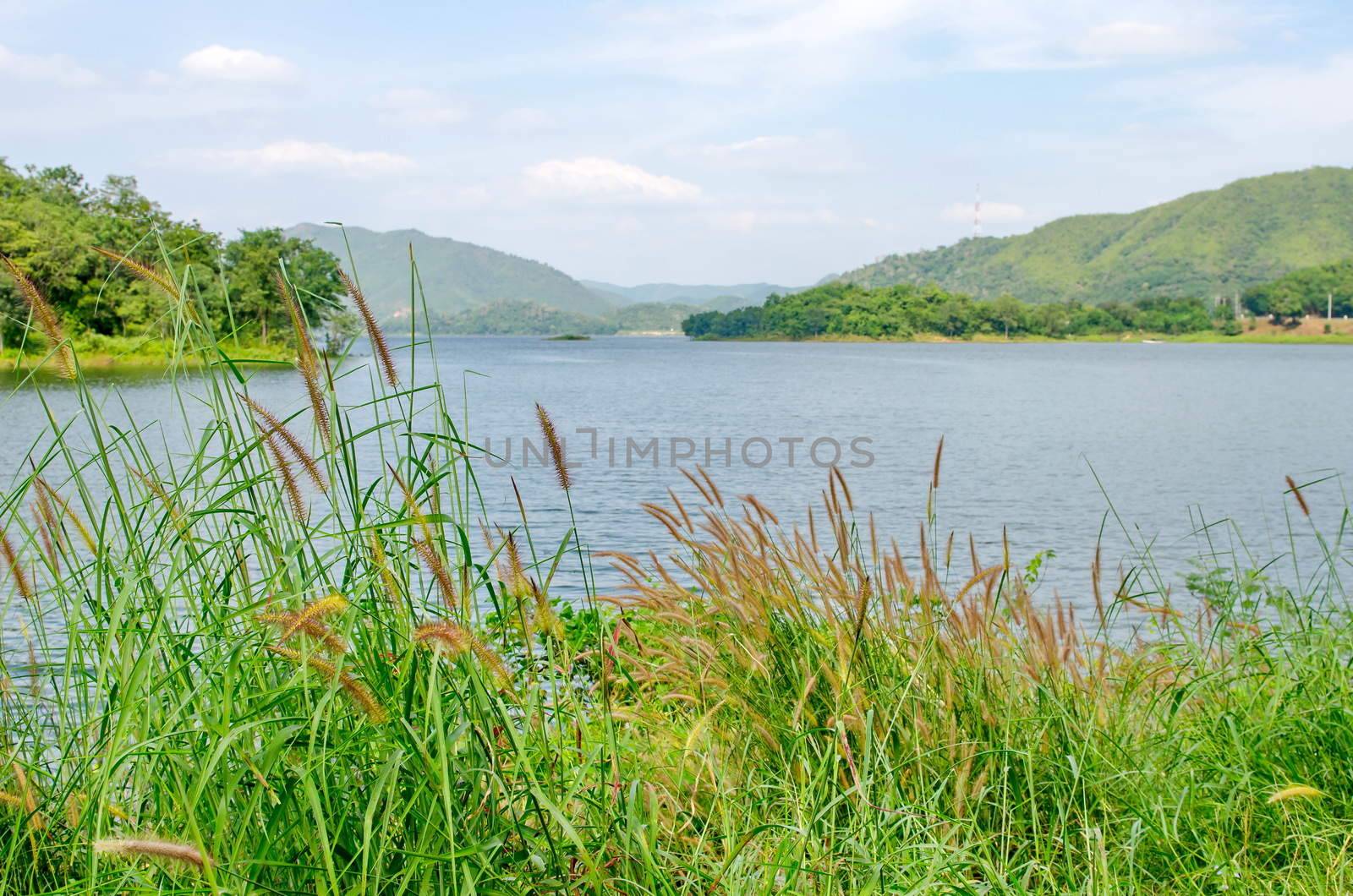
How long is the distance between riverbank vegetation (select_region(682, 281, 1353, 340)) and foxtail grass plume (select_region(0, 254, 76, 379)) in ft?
477

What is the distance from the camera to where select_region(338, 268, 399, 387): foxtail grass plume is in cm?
185

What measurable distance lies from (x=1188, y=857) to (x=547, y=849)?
1748 millimetres

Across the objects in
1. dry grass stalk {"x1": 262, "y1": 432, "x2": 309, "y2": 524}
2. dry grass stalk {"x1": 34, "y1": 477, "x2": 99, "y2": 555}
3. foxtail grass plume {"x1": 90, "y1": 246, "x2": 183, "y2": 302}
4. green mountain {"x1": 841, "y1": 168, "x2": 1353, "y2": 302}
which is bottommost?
dry grass stalk {"x1": 34, "y1": 477, "x2": 99, "y2": 555}

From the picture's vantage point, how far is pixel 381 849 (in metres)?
1.69

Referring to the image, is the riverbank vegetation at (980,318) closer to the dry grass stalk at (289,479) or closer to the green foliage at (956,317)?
the green foliage at (956,317)

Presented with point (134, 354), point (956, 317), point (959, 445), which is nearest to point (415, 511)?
point (134, 354)

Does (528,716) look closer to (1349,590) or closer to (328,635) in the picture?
(328,635)

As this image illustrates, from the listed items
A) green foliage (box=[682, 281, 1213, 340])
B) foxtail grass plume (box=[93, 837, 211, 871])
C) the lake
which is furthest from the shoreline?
foxtail grass plume (box=[93, 837, 211, 871])

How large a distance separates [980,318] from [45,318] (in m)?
147

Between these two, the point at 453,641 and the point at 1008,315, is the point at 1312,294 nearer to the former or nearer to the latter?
the point at 1008,315

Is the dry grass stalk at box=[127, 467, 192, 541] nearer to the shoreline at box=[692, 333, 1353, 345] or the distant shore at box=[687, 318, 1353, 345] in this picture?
the shoreline at box=[692, 333, 1353, 345]

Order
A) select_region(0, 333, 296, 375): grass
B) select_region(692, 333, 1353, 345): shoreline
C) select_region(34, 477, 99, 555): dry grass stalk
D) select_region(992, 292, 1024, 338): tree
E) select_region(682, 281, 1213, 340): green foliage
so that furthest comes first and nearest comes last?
select_region(992, 292, 1024, 338): tree < select_region(682, 281, 1213, 340): green foliage < select_region(692, 333, 1353, 345): shoreline < select_region(34, 477, 99, 555): dry grass stalk < select_region(0, 333, 296, 375): grass

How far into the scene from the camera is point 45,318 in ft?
6.63

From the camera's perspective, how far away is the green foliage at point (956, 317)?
140m
